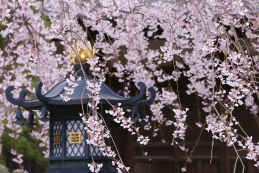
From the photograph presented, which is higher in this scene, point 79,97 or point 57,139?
point 79,97

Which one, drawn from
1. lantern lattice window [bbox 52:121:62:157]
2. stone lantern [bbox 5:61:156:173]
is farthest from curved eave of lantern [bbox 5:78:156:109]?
lantern lattice window [bbox 52:121:62:157]

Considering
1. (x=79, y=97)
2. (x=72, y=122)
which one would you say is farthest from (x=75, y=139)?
(x=79, y=97)

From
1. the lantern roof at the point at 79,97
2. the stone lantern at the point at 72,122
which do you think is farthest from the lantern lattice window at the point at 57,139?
the lantern roof at the point at 79,97

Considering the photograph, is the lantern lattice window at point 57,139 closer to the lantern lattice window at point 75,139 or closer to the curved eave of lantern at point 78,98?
the lantern lattice window at point 75,139

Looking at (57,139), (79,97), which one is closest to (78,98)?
(79,97)

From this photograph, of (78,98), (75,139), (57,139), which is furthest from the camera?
(57,139)

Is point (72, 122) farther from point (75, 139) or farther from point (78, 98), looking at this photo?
point (78, 98)

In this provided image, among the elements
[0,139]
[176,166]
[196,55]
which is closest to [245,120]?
[176,166]

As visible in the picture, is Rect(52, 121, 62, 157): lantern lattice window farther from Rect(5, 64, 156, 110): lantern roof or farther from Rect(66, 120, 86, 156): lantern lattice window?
Rect(5, 64, 156, 110): lantern roof

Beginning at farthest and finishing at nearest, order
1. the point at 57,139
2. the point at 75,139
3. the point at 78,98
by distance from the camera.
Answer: the point at 57,139, the point at 75,139, the point at 78,98

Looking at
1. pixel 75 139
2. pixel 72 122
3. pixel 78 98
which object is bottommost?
pixel 75 139

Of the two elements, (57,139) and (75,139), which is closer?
(75,139)

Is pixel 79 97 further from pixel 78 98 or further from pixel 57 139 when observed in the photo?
pixel 57 139

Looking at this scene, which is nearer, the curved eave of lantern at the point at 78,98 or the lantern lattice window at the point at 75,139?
the curved eave of lantern at the point at 78,98
